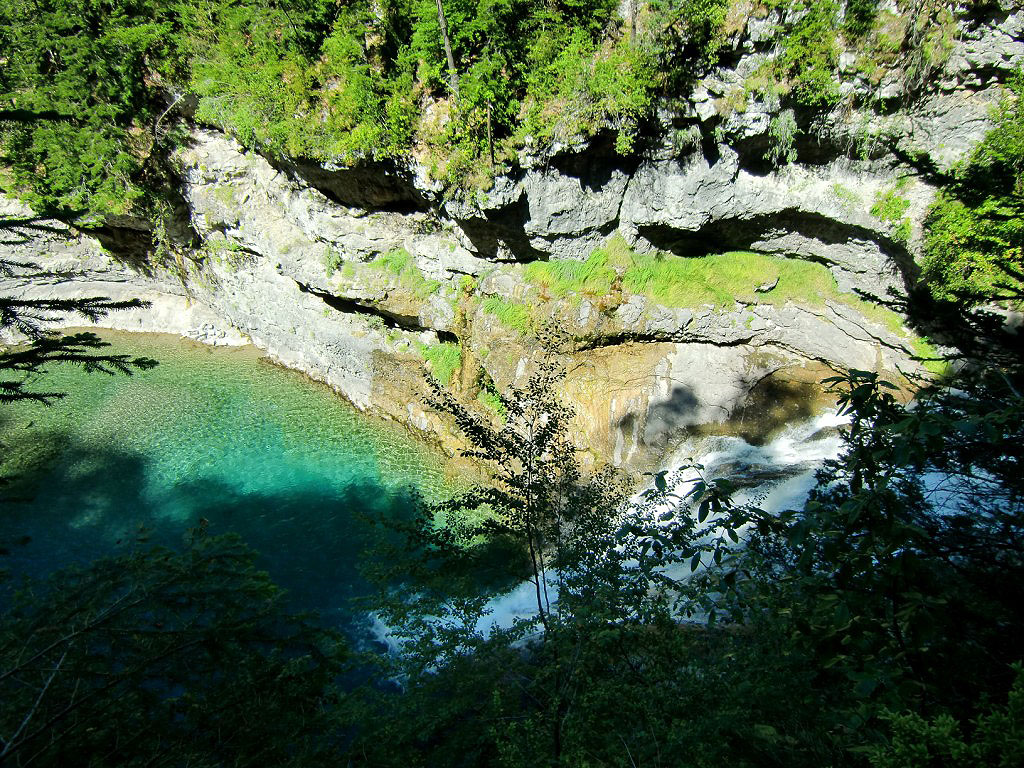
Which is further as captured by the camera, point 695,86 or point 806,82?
point 695,86

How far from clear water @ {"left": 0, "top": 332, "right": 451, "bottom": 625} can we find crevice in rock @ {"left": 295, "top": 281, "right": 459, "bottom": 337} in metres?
2.25

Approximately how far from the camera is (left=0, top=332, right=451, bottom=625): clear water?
960cm

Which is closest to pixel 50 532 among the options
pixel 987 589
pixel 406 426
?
pixel 406 426

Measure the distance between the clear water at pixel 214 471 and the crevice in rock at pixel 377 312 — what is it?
7.37ft

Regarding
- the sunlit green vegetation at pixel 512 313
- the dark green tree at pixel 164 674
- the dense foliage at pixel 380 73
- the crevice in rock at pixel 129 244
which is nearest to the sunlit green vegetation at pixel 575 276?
the sunlit green vegetation at pixel 512 313

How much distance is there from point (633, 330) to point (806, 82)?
4.98 metres

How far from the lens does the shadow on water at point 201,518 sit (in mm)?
9156

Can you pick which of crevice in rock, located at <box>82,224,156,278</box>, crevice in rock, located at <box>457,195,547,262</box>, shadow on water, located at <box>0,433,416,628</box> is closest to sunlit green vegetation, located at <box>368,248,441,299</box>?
crevice in rock, located at <box>457,195,547,262</box>

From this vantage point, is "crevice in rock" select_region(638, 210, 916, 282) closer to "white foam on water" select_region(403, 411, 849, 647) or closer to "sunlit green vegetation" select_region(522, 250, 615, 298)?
"sunlit green vegetation" select_region(522, 250, 615, 298)

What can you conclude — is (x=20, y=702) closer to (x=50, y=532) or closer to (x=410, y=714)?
(x=410, y=714)

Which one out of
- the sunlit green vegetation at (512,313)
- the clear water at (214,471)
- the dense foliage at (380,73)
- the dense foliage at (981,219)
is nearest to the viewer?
the dense foliage at (981,219)

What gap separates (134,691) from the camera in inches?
158

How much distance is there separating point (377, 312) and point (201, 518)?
6178 mm

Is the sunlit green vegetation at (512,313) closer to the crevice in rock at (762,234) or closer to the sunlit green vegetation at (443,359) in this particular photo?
the sunlit green vegetation at (443,359)
